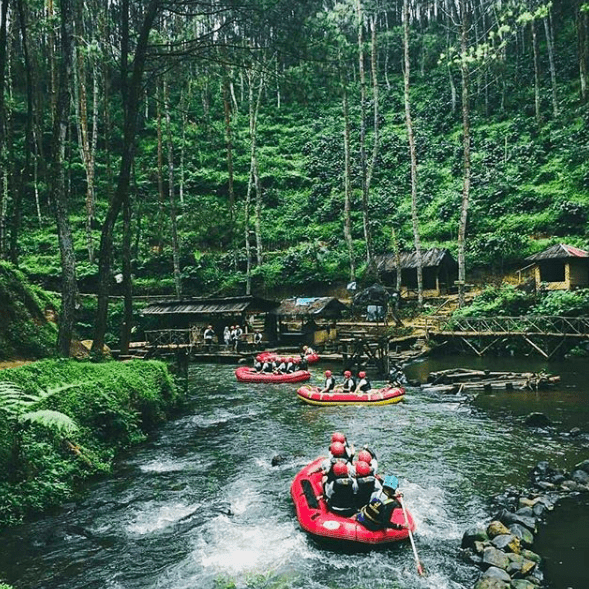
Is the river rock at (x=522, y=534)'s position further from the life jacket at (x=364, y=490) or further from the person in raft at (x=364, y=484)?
the life jacket at (x=364, y=490)

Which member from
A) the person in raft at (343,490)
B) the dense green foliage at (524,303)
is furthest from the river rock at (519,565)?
the dense green foliage at (524,303)

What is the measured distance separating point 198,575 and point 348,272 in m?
Answer: 31.7

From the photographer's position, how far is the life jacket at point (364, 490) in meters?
8.94

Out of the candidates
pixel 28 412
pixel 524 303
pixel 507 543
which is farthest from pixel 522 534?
pixel 524 303

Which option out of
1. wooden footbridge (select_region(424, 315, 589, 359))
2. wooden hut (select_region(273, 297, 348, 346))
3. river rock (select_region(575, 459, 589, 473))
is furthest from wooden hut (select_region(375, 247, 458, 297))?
river rock (select_region(575, 459, 589, 473))

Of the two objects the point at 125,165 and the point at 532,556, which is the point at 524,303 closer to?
the point at 125,165

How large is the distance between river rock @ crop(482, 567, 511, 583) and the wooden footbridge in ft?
62.0

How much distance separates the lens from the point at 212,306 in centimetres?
3203

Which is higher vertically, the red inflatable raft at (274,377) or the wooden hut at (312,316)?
the wooden hut at (312,316)

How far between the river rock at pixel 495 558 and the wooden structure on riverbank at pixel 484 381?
39.6 feet

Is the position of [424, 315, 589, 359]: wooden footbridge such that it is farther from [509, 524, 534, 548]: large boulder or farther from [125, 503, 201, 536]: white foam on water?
[125, 503, 201, 536]: white foam on water

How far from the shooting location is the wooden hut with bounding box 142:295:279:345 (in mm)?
31438

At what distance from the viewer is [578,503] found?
9578mm

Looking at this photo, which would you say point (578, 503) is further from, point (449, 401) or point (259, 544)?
point (449, 401)
